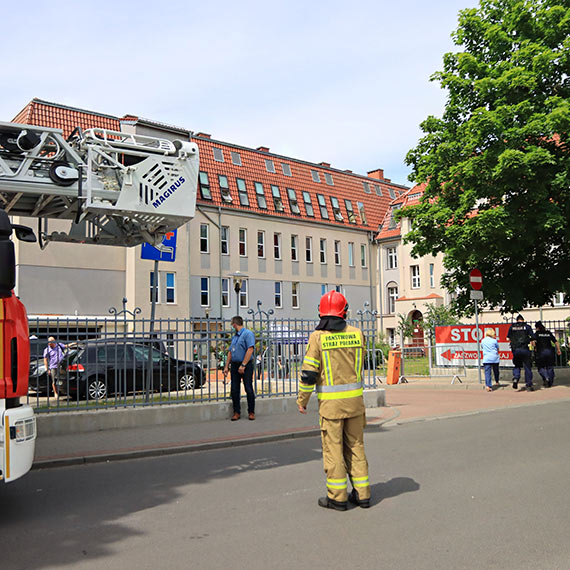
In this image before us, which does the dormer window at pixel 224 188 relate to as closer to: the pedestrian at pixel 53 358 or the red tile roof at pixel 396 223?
Result: the red tile roof at pixel 396 223

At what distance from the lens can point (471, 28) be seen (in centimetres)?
2233

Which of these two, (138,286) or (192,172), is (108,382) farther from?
(138,286)

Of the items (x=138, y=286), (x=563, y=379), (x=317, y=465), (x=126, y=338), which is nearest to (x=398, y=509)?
(x=317, y=465)

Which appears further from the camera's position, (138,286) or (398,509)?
(138,286)

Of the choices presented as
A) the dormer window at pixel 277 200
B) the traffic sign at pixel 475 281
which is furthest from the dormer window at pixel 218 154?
the traffic sign at pixel 475 281

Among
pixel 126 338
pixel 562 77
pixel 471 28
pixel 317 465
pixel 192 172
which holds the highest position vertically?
pixel 471 28

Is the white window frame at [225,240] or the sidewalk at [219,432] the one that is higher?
the white window frame at [225,240]

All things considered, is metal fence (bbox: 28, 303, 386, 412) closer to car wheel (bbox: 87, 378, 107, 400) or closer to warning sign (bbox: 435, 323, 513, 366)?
car wheel (bbox: 87, 378, 107, 400)

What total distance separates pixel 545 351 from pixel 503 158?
5827mm

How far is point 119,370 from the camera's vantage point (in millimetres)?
11375

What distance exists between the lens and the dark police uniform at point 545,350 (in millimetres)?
18625

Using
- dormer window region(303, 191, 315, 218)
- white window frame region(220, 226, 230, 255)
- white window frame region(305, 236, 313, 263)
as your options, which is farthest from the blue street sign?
dormer window region(303, 191, 315, 218)

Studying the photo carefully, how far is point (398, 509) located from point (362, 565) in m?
1.52

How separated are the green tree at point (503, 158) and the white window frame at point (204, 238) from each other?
21527 mm
